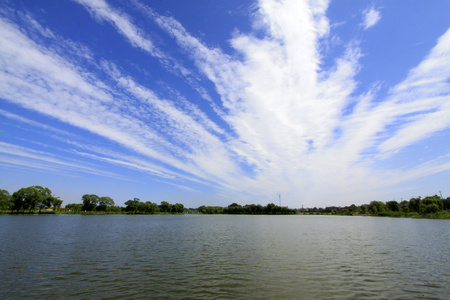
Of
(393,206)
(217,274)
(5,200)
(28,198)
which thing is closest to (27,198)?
(28,198)

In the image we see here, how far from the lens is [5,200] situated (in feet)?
490

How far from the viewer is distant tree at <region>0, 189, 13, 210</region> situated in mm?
148738

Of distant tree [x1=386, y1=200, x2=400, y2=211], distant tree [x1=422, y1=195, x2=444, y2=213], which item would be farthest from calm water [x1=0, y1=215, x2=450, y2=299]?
distant tree [x1=386, y1=200, x2=400, y2=211]

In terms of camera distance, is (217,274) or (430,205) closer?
→ (217,274)

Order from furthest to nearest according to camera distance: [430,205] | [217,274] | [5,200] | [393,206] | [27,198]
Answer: [393,206] < [27,198] < [5,200] < [430,205] < [217,274]

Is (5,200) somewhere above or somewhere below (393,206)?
below

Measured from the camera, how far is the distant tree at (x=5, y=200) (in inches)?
5856

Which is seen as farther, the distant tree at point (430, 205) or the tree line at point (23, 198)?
the tree line at point (23, 198)

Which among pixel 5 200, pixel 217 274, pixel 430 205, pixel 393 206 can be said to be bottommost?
pixel 217 274

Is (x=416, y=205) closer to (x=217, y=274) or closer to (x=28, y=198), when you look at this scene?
(x=217, y=274)

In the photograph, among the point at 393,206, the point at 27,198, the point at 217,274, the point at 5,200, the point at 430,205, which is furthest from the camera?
the point at 393,206

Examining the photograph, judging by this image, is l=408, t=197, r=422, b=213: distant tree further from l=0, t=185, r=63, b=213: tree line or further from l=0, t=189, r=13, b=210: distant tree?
l=0, t=189, r=13, b=210: distant tree

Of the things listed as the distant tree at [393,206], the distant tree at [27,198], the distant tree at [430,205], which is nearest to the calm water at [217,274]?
the distant tree at [430,205]

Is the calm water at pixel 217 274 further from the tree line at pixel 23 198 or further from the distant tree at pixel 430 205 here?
the tree line at pixel 23 198
